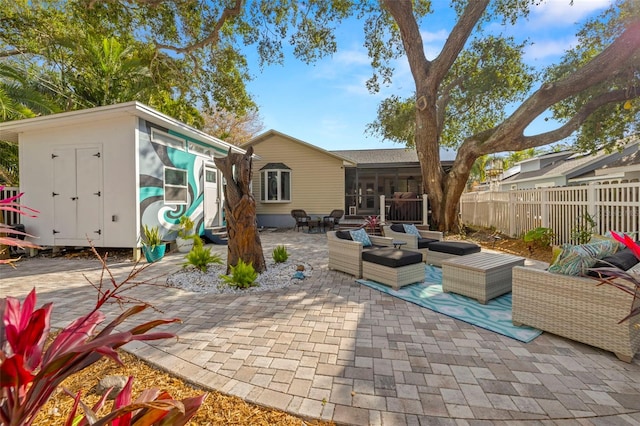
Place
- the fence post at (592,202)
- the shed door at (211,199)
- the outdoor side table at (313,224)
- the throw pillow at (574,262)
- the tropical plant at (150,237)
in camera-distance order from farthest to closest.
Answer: the outdoor side table at (313,224) < the shed door at (211,199) < the tropical plant at (150,237) < the fence post at (592,202) < the throw pillow at (574,262)

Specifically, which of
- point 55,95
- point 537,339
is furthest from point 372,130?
point 55,95

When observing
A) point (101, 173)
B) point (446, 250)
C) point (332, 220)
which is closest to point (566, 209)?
point (446, 250)

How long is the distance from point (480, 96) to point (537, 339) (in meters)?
12.2

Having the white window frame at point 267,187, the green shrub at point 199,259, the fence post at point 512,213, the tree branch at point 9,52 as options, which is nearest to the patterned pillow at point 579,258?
the green shrub at point 199,259

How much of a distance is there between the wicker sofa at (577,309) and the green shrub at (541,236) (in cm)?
501

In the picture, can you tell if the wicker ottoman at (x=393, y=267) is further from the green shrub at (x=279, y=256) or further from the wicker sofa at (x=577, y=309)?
the green shrub at (x=279, y=256)

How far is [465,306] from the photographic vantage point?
3875mm

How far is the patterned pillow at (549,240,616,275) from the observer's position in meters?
2.91

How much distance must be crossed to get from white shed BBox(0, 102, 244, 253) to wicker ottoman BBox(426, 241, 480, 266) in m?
6.67

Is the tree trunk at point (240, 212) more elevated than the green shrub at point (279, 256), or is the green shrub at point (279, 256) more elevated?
the tree trunk at point (240, 212)

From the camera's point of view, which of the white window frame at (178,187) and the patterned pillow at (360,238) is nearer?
the patterned pillow at (360,238)

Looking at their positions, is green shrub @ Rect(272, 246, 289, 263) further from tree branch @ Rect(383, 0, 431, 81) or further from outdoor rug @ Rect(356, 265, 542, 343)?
tree branch @ Rect(383, 0, 431, 81)

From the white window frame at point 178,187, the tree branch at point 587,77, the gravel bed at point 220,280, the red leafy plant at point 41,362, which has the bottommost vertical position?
the gravel bed at point 220,280

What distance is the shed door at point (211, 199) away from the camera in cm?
960
